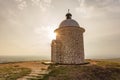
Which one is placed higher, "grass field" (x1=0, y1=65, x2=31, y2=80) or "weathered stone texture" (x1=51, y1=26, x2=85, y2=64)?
"weathered stone texture" (x1=51, y1=26, x2=85, y2=64)

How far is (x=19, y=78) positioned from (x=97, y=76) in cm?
886

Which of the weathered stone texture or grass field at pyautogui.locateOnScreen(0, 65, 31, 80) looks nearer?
grass field at pyautogui.locateOnScreen(0, 65, 31, 80)

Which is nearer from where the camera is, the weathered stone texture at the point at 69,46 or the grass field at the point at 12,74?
the grass field at the point at 12,74

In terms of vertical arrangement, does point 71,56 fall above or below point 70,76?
above

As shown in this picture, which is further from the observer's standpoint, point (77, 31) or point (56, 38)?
point (56, 38)

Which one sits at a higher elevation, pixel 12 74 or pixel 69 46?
pixel 69 46

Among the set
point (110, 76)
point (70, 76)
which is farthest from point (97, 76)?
point (70, 76)

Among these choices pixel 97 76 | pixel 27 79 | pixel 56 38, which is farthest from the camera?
pixel 56 38

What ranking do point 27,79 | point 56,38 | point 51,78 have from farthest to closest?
point 56,38 → point 51,78 → point 27,79

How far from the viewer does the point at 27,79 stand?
1418cm

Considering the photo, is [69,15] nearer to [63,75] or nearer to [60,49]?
[60,49]

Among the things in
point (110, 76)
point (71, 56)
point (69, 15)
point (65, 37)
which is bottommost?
point (110, 76)

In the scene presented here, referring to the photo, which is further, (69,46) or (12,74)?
(69,46)

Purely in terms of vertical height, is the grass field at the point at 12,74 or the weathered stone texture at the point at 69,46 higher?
the weathered stone texture at the point at 69,46
